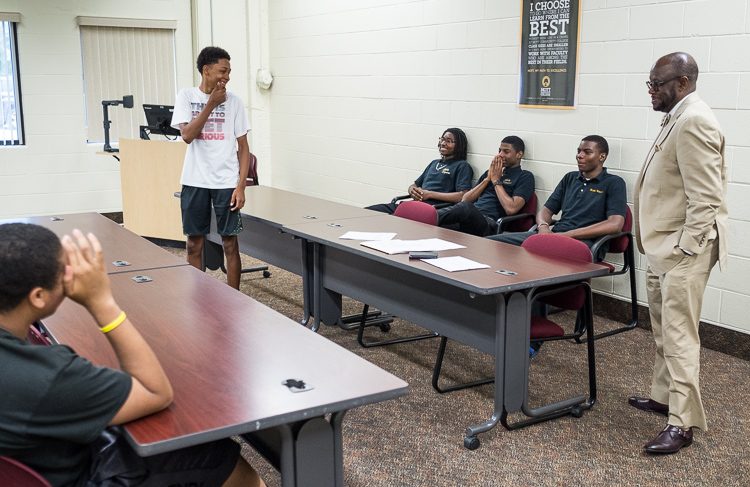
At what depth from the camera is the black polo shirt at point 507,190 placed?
4.61 m

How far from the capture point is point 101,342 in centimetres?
184


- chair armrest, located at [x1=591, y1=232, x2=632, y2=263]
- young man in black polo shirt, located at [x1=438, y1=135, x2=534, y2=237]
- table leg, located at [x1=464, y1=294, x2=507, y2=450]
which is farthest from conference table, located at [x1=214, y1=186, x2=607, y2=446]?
Answer: chair armrest, located at [x1=591, y1=232, x2=632, y2=263]

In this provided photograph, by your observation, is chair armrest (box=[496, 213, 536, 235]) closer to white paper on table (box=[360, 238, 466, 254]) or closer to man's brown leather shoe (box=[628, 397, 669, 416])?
white paper on table (box=[360, 238, 466, 254])

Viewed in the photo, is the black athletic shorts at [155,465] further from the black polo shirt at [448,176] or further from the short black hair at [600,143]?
the black polo shirt at [448,176]

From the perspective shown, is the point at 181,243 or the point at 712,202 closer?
the point at 712,202

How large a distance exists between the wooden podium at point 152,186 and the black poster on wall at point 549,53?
3.02 m

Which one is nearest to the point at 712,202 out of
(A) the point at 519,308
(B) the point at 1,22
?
(A) the point at 519,308

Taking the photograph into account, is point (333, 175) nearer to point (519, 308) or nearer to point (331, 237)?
point (331, 237)

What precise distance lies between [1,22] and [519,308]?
626 centimetres

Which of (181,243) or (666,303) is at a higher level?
(666,303)

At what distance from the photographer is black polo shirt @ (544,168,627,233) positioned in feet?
13.3

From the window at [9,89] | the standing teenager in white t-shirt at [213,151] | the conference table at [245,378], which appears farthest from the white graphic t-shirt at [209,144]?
the window at [9,89]

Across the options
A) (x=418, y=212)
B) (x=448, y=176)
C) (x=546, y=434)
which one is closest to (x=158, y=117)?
(x=448, y=176)

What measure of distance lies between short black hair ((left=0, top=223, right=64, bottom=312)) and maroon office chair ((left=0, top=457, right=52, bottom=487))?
0.27m
